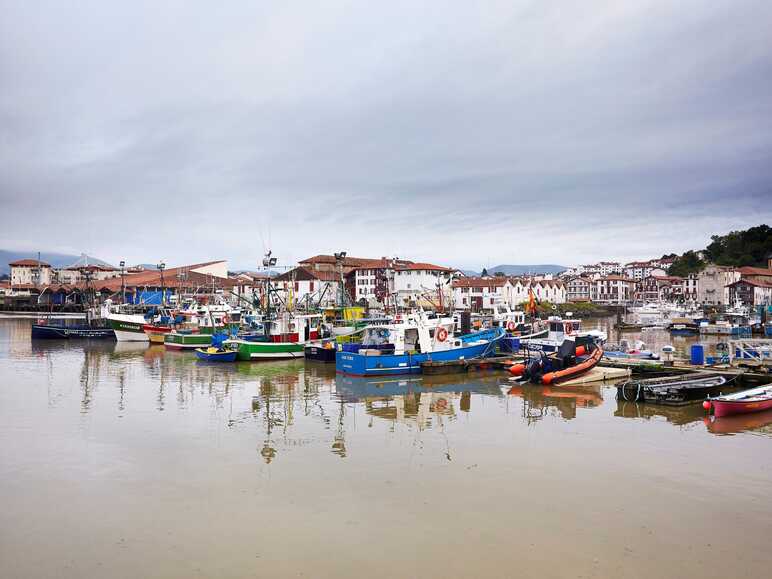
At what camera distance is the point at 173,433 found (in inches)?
538

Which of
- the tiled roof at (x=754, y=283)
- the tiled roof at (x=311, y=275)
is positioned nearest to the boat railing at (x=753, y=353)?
the tiled roof at (x=311, y=275)

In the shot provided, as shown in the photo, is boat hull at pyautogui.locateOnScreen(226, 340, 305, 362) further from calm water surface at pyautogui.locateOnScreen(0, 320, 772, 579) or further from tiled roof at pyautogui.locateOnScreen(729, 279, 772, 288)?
tiled roof at pyautogui.locateOnScreen(729, 279, 772, 288)

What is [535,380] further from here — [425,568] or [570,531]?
[425,568]

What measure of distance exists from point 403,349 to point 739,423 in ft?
40.7

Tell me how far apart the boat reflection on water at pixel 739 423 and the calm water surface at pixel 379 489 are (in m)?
0.09

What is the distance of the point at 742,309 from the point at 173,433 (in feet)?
206

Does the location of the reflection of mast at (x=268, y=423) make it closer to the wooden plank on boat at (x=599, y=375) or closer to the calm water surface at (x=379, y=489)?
the calm water surface at (x=379, y=489)

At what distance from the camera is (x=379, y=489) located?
→ 9.81 meters

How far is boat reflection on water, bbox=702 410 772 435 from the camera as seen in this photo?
1394cm

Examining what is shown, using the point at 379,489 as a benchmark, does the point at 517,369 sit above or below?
above

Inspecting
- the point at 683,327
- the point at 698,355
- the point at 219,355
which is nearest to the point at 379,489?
the point at 698,355

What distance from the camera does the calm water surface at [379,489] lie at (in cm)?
742

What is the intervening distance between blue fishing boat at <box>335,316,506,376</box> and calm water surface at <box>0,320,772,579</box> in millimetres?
4877

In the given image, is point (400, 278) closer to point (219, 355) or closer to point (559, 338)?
point (559, 338)
